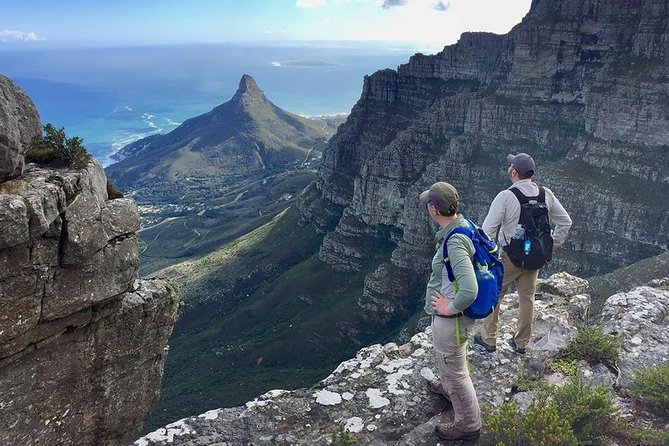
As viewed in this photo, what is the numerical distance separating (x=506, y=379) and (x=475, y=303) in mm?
3832

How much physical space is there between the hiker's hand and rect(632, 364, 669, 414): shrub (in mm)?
4941

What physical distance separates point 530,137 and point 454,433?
7046 cm

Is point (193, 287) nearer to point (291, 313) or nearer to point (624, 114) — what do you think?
point (291, 313)

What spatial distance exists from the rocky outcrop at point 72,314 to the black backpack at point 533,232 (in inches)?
323

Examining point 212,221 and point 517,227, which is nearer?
point 517,227

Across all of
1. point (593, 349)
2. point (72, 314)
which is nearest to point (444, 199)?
point (593, 349)

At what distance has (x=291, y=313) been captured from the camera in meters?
76.7

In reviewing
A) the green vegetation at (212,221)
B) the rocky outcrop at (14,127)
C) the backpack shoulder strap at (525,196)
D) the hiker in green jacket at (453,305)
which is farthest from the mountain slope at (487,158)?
the backpack shoulder strap at (525,196)

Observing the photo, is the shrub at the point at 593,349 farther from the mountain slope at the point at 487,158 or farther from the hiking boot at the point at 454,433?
the mountain slope at the point at 487,158

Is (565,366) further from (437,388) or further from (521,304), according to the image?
(437,388)

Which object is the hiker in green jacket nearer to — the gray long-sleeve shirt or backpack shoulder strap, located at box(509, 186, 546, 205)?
the gray long-sleeve shirt

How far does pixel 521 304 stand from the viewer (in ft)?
38.0

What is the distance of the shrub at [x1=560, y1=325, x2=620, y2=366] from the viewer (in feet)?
38.0

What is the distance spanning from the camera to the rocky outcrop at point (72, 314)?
331 inches
